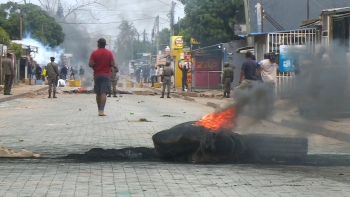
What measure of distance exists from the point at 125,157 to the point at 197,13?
3307 cm

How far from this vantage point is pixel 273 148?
841cm

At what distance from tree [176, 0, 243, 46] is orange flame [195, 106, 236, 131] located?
102 feet

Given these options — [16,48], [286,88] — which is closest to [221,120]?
[286,88]

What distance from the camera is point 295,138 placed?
851 centimetres

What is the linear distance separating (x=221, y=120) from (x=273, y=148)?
0.94m

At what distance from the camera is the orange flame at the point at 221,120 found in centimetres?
875

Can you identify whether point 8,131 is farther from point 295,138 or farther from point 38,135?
point 295,138

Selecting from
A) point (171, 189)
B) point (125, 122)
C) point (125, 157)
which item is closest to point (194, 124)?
point (125, 157)

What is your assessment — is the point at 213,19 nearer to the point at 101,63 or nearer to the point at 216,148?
the point at 101,63

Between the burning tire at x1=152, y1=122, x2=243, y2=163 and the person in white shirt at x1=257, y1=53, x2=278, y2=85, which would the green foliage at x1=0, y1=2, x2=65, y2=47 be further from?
the burning tire at x1=152, y1=122, x2=243, y2=163

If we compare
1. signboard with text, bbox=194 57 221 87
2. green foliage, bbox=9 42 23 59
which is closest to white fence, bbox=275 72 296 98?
signboard with text, bbox=194 57 221 87

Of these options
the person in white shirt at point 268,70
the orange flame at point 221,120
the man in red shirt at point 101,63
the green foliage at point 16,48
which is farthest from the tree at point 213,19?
the orange flame at point 221,120

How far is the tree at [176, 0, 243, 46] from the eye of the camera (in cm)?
3988

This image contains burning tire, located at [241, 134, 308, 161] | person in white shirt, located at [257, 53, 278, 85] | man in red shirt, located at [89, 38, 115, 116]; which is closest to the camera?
burning tire, located at [241, 134, 308, 161]
